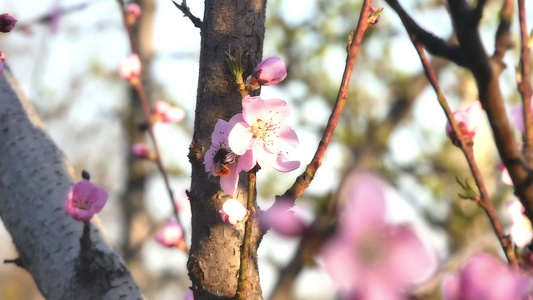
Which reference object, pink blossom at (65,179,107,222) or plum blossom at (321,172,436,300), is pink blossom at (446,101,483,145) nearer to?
pink blossom at (65,179,107,222)

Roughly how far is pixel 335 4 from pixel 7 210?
4838mm

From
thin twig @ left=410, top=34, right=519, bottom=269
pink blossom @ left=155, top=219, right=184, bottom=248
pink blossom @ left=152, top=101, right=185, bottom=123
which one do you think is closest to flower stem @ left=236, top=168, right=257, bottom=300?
thin twig @ left=410, top=34, right=519, bottom=269

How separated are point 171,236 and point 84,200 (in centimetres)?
58

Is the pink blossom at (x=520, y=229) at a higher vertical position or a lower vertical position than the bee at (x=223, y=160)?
higher

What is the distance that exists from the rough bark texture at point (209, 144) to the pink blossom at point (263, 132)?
2.5 inches

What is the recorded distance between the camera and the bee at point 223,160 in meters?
0.77

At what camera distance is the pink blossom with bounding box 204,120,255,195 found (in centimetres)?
78

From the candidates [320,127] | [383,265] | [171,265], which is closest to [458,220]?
[320,127]

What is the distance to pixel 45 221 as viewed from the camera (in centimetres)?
112

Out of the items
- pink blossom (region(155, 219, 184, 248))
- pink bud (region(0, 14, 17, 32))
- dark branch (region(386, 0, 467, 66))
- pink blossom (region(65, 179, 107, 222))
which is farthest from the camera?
pink blossom (region(155, 219, 184, 248))

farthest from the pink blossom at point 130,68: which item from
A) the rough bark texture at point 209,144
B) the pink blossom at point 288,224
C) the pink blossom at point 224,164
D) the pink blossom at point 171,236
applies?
the pink blossom at point 288,224

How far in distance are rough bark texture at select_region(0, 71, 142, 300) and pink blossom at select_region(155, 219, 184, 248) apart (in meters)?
0.38

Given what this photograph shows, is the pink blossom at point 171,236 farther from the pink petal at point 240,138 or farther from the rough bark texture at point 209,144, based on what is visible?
the pink petal at point 240,138

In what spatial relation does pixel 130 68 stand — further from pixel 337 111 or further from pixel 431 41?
pixel 431 41
